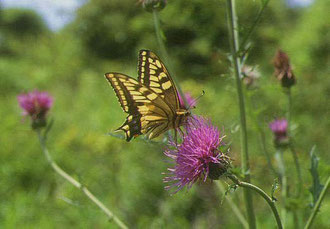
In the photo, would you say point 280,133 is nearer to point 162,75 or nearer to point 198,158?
point 162,75

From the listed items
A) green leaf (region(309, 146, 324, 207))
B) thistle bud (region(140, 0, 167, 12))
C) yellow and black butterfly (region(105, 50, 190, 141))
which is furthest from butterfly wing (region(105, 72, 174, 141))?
green leaf (region(309, 146, 324, 207))

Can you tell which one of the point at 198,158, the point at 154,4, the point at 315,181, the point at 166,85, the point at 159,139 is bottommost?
the point at 159,139

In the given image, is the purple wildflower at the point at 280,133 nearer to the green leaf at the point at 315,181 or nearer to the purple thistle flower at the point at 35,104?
the green leaf at the point at 315,181

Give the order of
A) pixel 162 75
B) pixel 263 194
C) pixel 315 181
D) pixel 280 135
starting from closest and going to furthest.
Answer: pixel 263 194
pixel 315 181
pixel 162 75
pixel 280 135

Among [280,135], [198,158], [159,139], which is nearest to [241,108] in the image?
[198,158]

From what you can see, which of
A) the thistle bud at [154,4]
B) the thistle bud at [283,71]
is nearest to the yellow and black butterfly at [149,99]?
the thistle bud at [154,4]

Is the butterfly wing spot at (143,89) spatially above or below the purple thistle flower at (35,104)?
above

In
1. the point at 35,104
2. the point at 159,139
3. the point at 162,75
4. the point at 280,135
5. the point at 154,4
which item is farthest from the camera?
the point at 159,139
